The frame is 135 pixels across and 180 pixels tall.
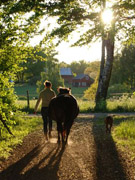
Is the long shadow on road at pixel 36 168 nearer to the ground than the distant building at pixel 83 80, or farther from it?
nearer to the ground

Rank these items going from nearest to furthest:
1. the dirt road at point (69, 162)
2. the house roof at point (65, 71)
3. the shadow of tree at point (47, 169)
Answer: the shadow of tree at point (47, 169), the dirt road at point (69, 162), the house roof at point (65, 71)

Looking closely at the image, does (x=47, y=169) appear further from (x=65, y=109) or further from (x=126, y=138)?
(x=126, y=138)

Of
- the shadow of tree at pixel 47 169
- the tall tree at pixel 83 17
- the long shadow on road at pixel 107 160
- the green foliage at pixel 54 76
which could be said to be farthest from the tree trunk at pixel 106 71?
the green foliage at pixel 54 76

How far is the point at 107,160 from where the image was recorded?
662 centimetres

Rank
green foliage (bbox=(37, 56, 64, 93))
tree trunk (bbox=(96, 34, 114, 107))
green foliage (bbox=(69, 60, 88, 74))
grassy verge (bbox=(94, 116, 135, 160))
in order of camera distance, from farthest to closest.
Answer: green foliage (bbox=(69, 60, 88, 74))
green foliage (bbox=(37, 56, 64, 93))
tree trunk (bbox=(96, 34, 114, 107))
grassy verge (bbox=(94, 116, 135, 160))

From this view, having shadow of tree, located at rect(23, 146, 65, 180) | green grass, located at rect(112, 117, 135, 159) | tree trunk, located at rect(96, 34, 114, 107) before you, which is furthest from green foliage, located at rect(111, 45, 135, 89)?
shadow of tree, located at rect(23, 146, 65, 180)

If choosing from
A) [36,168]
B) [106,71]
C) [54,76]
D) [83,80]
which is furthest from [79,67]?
[36,168]

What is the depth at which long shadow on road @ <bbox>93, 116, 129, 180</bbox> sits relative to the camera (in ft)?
18.0

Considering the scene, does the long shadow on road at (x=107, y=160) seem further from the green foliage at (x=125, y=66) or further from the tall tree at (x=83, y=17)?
the green foliage at (x=125, y=66)

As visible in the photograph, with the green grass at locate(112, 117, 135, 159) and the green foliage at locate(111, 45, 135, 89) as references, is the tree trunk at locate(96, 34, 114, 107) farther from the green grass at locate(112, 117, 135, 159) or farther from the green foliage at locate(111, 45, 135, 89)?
the green foliage at locate(111, 45, 135, 89)

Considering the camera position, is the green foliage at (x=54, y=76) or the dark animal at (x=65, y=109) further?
the green foliage at (x=54, y=76)

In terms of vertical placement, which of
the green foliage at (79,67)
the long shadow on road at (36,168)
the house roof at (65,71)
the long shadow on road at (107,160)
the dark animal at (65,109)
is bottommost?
the long shadow on road at (107,160)

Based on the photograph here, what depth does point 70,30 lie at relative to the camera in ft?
49.4

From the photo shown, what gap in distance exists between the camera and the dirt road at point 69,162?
5.48m
